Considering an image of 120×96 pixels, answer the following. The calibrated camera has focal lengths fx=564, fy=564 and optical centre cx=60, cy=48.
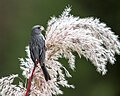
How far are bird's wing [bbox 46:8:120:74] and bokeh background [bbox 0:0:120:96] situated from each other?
5.09m

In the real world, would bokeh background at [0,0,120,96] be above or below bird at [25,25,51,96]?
above

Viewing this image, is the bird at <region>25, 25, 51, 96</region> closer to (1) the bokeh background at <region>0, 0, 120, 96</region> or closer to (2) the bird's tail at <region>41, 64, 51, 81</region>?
(2) the bird's tail at <region>41, 64, 51, 81</region>

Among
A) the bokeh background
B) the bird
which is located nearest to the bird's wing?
the bird

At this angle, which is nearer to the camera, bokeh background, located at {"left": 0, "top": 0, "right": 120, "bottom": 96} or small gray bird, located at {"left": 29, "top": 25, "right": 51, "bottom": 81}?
small gray bird, located at {"left": 29, "top": 25, "right": 51, "bottom": 81}

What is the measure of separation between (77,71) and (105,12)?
115cm

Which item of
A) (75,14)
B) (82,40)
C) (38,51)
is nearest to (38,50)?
(38,51)

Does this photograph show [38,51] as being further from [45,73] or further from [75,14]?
[75,14]

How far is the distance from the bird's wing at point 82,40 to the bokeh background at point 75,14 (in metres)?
5.09

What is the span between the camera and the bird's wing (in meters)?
2.10

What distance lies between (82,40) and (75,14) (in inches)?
225

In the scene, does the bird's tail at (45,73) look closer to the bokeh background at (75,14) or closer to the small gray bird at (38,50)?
the small gray bird at (38,50)

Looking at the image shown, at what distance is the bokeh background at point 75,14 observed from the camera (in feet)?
25.2

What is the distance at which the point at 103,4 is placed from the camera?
8477mm

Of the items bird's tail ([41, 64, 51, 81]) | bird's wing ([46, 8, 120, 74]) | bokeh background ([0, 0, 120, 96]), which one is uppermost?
bokeh background ([0, 0, 120, 96])
